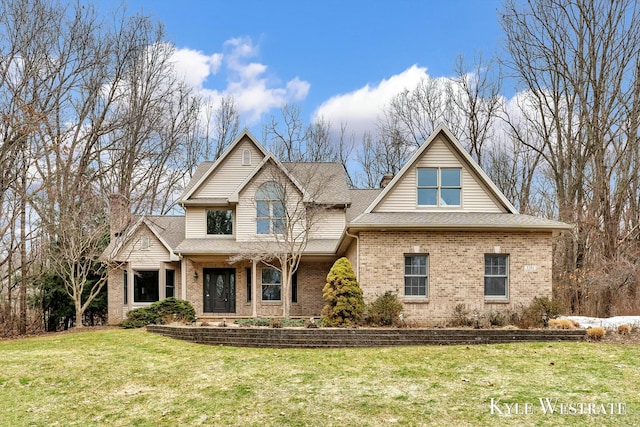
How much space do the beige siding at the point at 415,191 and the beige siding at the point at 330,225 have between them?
16.5ft

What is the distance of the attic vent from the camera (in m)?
20.4

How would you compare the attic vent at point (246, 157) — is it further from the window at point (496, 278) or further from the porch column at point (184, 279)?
the window at point (496, 278)

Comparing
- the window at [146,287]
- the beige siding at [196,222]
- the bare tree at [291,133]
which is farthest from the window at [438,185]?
the bare tree at [291,133]

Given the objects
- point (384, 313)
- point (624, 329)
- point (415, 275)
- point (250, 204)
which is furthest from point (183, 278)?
point (624, 329)

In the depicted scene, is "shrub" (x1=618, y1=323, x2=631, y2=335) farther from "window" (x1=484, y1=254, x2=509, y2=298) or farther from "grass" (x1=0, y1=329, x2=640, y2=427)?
"window" (x1=484, y1=254, x2=509, y2=298)

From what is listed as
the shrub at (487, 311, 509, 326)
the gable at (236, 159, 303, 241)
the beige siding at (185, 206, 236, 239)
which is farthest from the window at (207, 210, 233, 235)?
the shrub at (487, 311, 509, 326)

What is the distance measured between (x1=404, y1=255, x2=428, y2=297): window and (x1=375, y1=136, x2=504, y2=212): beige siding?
185 cm

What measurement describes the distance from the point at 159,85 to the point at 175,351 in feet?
71.0

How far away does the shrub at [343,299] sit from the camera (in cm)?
1291

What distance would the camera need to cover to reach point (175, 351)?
11180 mm

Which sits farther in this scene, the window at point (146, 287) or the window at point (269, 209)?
the window at point (146, 287)

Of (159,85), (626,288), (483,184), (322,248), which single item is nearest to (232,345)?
(322,248)

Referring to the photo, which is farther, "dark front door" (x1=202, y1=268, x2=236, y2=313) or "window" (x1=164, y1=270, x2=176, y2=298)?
"window" (x1=164, y1=270, x2=176, y2=298)

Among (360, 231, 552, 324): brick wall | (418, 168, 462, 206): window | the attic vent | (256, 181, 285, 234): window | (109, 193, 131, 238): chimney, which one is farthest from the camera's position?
the attic vent
